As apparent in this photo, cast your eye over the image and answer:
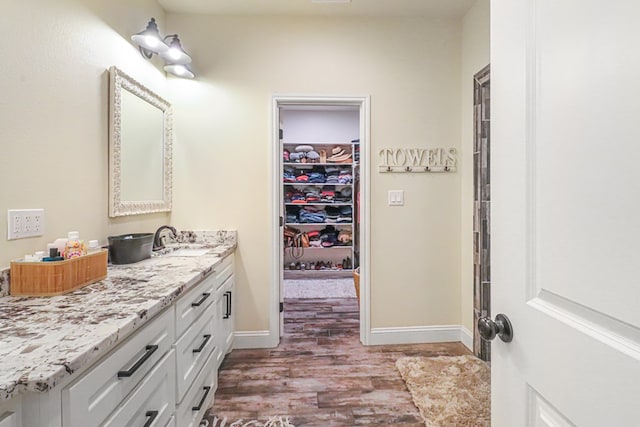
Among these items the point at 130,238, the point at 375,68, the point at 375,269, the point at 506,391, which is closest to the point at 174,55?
the point at 130,238

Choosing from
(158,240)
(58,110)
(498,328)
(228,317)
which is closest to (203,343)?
(228,317)

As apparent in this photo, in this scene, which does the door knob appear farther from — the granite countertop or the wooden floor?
the wooden floor

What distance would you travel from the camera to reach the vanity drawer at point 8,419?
2.02ft

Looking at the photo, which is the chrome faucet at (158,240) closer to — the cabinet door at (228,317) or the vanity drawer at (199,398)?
the cabinet door at (228,317)

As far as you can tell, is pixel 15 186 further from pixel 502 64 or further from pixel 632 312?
pixel 632 312

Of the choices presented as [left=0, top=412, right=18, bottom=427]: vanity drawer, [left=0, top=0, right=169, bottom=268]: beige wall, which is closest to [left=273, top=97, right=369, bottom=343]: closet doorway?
[left=0, top=0, right=169, bottom=268]: beige wall

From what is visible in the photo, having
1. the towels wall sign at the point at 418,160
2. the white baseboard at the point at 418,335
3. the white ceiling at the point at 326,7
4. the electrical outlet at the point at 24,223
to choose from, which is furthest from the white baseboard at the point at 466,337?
the electrical outlet at the point at 24,223

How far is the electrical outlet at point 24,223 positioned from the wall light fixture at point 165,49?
1.27 m

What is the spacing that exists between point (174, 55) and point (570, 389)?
2686mm

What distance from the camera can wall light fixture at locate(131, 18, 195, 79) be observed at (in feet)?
6.70

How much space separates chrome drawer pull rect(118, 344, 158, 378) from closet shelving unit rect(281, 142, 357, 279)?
12.7 feet

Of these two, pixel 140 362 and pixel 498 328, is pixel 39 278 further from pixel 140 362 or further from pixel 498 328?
pixel 498 328

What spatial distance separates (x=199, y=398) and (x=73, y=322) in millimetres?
963

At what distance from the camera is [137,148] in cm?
217
